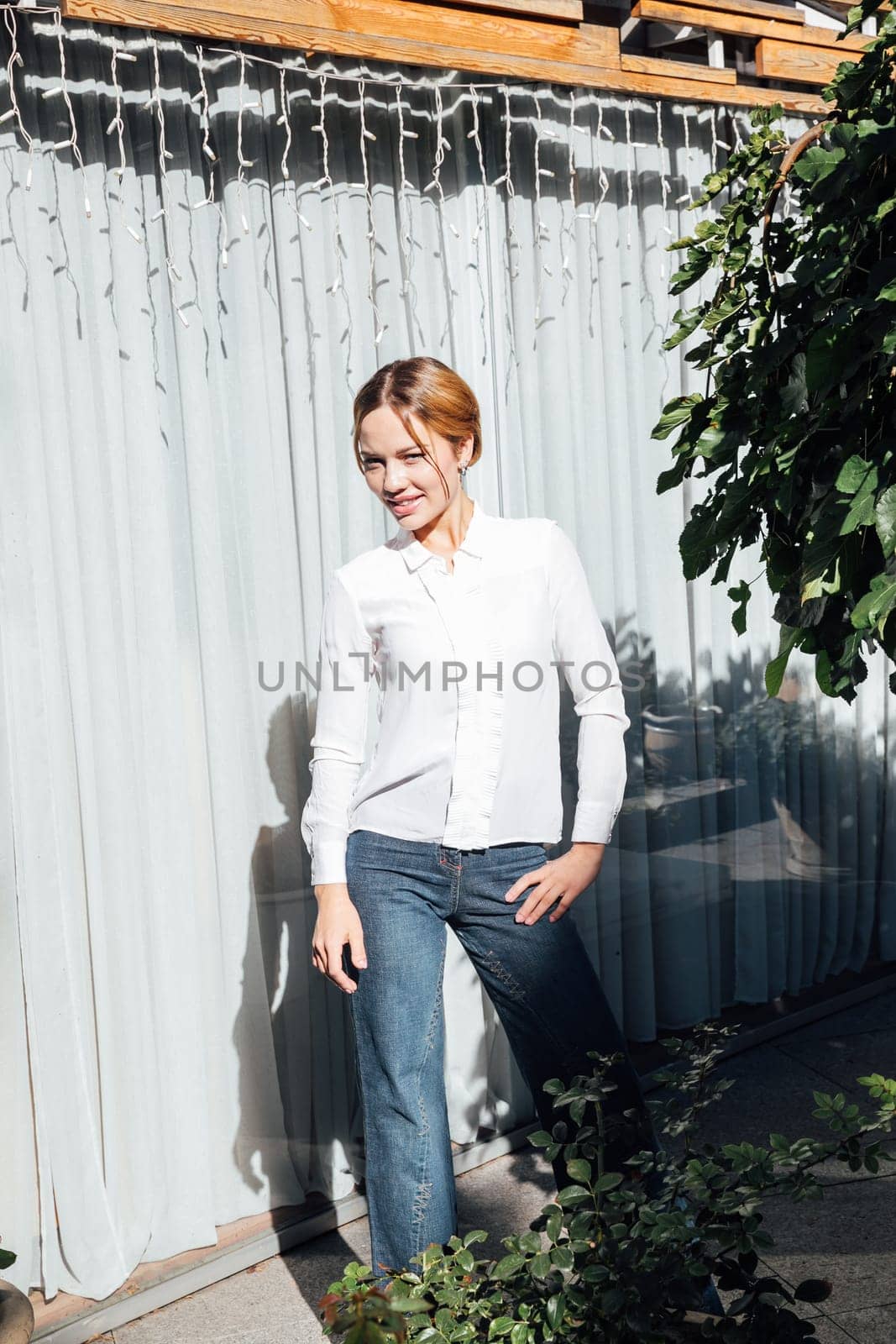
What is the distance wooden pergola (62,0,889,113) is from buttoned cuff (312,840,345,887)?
4.26 ft

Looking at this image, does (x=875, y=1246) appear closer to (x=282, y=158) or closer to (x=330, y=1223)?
(x=330, y=1223)

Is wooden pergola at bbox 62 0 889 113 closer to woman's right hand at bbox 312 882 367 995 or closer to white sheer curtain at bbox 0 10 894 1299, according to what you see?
white sheer curtain at bbox 0 10 894 1299

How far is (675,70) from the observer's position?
264 cm

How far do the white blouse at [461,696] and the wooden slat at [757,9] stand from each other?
4.66 ft

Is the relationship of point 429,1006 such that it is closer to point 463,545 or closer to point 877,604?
point 463,545

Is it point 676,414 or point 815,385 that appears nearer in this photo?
point 815,385

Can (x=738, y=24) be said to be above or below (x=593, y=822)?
above

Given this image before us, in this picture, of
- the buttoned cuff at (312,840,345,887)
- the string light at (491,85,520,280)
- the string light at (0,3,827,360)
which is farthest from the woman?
the string light at (491,85,520,280)

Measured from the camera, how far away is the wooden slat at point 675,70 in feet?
8.45

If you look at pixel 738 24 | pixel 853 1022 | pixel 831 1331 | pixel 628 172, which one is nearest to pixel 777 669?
pixel 831 1331

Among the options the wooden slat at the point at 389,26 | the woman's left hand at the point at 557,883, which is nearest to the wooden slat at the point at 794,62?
the wooden slat at the point at 389,26

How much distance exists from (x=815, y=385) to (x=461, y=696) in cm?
79

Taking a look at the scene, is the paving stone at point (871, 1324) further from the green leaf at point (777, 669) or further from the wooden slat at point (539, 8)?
the wooden slat at point (539, 8)

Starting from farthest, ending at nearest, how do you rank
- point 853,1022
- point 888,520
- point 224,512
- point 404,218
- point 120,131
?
1. point 853,1022
2. point 404,218
3. point 224,512
4. point 120,131
5. point 888,520
